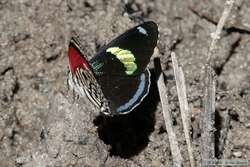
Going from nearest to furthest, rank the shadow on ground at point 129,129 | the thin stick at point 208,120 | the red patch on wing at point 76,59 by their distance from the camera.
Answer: the red patch on wing at point 76,59 < the thin stick at point 208,120 < the shadow on ground at point 129,129

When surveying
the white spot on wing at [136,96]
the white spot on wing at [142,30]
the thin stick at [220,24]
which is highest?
the white spot on wing at [142,30]

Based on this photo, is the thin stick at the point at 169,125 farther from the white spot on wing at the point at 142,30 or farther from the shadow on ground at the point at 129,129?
the white spot on wing at the point at 142,30

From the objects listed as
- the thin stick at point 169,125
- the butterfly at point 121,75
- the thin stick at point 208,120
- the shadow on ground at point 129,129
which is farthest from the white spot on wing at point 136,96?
the thin stick at point 208,120

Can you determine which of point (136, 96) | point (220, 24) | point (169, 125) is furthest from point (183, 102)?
point (220, 24)

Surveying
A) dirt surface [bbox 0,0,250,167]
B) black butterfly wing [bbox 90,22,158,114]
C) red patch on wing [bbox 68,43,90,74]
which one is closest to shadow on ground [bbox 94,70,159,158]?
dirt surface [bbox 0,0,250,167]

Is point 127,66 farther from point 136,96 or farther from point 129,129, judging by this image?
point 129,129

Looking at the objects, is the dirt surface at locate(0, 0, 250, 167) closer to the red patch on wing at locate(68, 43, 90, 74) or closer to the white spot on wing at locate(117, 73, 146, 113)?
the white spot on wing at locate(117, 73, 146, 113)
